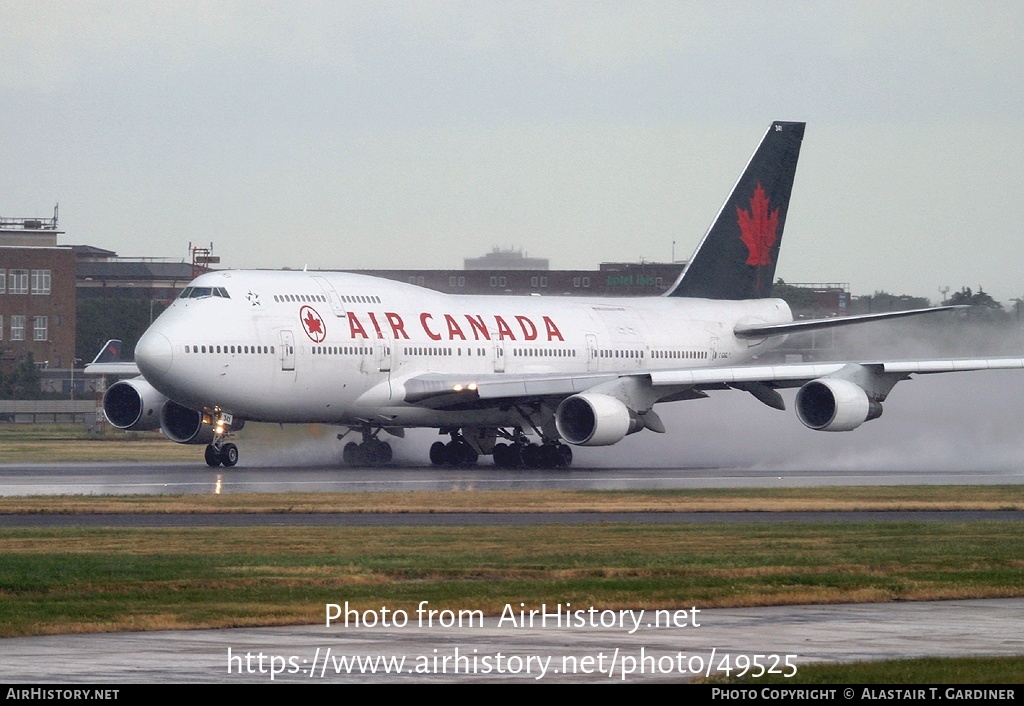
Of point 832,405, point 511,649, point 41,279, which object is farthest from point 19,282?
point 511,649

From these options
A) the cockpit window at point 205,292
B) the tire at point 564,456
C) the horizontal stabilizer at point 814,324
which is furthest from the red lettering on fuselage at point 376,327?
the horizontal stabilizer at point 814,324

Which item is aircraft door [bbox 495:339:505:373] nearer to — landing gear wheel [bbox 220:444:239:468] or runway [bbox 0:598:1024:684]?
landing gear wheel [bbox 220:444:239:468]

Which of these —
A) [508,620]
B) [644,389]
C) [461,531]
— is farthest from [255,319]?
[508,620]

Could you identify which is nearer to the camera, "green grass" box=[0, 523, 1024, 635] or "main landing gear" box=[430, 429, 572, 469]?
"green grass" box=[0, 523, 1024, 635]

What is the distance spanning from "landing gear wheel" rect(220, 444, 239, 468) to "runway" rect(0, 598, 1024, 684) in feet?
88.9

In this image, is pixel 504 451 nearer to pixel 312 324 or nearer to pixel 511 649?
pixel 312 324

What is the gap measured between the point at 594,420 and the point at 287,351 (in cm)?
781

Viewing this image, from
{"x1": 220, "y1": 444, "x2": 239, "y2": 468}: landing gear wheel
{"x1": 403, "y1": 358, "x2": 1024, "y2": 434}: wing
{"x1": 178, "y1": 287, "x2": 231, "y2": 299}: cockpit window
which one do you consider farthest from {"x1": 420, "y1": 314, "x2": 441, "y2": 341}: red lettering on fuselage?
{"x1": 220, "y1": 444, "x2": 239, "y2": 468}: landing gear wheel

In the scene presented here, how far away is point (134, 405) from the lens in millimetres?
45750

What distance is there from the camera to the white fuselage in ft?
133

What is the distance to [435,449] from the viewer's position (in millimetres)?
Result: 47156

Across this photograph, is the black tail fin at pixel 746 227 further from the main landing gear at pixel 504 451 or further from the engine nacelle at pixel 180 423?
the engine nacelle at pixel 180 423

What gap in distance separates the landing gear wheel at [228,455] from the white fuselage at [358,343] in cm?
104

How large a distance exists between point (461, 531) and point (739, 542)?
412 centimetres
